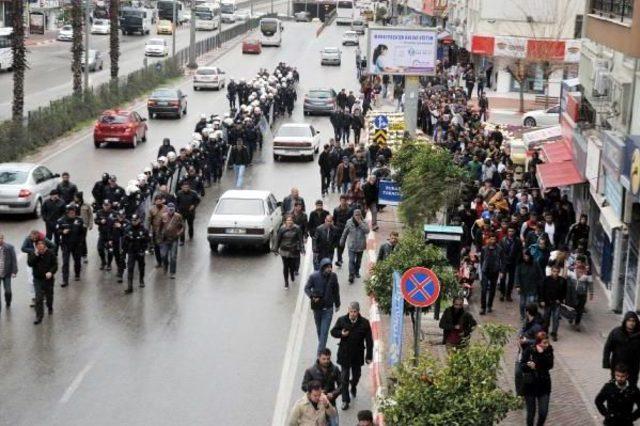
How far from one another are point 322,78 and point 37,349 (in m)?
55.8

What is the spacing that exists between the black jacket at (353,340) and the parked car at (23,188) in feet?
47.1

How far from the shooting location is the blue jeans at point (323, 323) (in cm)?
1794

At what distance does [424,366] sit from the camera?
11945 millimetres

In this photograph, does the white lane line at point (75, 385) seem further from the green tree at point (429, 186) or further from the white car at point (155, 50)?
the white car at point (155, 50)

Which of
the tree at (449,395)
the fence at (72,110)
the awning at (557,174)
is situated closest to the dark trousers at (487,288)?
the awning at (557,174)

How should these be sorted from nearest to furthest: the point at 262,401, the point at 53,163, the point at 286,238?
the point at 262,401, the point at 286,238, the point at 53,163

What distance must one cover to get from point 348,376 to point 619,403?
3.88m

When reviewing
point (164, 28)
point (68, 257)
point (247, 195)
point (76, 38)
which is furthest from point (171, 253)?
point (164, 28)

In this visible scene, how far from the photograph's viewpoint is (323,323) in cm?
1805

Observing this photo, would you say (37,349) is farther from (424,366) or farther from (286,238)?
(424,366)

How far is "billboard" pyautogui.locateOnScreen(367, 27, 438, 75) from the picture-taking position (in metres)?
43.0

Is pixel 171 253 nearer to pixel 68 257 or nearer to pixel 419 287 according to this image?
pixel 68 257

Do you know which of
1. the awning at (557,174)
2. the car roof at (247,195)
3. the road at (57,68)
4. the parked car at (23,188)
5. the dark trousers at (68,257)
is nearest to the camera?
the dark trousers at (68,257)

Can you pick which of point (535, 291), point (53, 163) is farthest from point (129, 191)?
point (53, 163)
